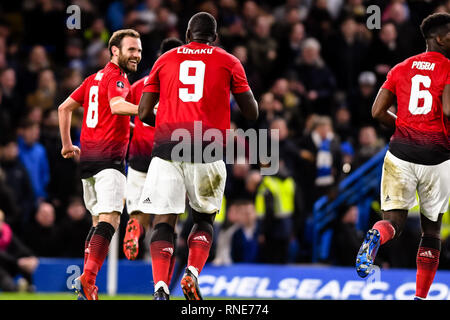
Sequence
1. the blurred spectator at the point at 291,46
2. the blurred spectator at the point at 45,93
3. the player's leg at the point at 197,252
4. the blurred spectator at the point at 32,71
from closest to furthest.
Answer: the player's leg at the point at 197,252
the blurred spectator at the point at 45,93
the blurred spectator at the point at 32,71
the blurred spectator at the point at 291,46

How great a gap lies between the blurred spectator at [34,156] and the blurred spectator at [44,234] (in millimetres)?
581

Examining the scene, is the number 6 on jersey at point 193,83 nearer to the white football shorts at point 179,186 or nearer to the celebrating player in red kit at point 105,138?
the white football shorts at point 179,186

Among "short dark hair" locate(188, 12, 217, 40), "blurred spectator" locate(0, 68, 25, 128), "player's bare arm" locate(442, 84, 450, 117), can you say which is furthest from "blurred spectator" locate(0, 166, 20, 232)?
"player's bare arm" locate(442, 84, 450, 117)

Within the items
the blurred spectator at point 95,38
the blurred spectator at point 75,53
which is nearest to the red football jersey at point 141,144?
the blurred spectator at point 95,38

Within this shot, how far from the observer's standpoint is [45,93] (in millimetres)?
15180

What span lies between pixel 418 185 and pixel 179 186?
2.14 m

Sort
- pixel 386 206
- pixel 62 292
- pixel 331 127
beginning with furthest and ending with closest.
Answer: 1. pixel 331 127
2. pixel 62 292
3. pixel 386 206

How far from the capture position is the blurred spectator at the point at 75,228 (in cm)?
1330

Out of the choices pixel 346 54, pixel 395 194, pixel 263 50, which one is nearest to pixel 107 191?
pixel 395 194

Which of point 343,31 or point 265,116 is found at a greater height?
point 343,31

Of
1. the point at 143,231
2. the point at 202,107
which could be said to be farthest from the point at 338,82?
the point at 202,107

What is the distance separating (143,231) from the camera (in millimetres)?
9570
